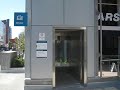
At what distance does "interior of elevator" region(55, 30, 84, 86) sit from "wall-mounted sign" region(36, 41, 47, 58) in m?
1.48

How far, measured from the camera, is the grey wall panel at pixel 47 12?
45.3 ft

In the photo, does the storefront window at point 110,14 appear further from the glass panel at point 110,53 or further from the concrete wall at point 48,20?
the concrete wall at point 48,20

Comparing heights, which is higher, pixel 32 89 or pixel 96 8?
pixel 96 8

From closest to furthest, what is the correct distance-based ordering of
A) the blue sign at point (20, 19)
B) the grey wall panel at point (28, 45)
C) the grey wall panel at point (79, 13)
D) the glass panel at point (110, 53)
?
the blue sign at point (20, 19)
the grey wall panel at point (28, 45)
the grey wall panel at point (79, 13)
the glass panel at point (110, 53)

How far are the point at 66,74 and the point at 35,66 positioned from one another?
4.36 m

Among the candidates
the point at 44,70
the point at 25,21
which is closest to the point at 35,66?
the point at 44,70

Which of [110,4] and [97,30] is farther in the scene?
[110,4]

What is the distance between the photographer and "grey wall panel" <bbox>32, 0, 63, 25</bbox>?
1380cm

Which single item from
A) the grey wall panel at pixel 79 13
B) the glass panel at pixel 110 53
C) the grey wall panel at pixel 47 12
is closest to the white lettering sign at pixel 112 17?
the glass panel at pixel 110 53

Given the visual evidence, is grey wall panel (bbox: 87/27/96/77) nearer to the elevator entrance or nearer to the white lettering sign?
the elevator entrance

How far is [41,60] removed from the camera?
13812mm

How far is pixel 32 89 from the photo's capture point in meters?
13.7

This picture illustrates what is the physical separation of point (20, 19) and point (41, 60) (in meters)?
1.97

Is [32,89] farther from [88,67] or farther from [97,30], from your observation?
[97,30]
